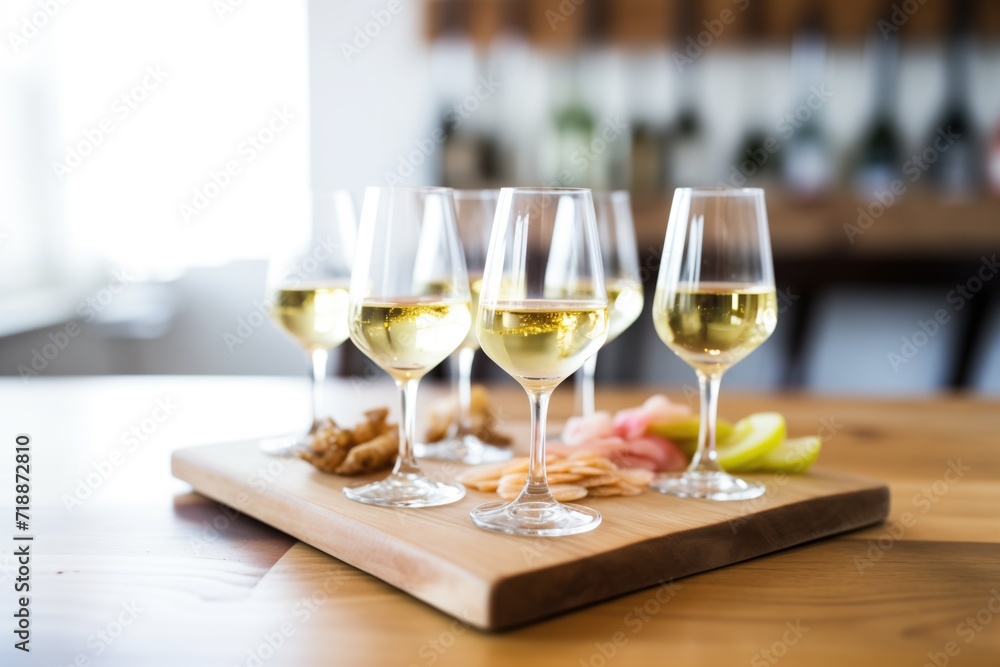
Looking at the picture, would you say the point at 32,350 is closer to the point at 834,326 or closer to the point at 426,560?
the point at 834,326

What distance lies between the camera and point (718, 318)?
1186 mm

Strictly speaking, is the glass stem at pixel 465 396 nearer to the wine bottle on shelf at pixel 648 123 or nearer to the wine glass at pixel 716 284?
the wine glass at pixel 716 284

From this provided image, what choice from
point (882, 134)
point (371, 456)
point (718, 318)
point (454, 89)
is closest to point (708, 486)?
point (718, 318)

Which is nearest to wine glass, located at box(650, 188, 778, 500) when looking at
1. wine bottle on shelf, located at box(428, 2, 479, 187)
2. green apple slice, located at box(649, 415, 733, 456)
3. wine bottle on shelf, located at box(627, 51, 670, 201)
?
green apple slice, located at box(649, 415, 733, 456)

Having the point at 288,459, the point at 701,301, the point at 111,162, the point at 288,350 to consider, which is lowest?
the point at 288,350

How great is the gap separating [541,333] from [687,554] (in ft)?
0.89

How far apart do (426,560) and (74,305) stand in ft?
11.9

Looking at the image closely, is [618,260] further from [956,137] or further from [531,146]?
[956,137]

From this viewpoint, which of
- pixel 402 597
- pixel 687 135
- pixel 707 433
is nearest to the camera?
pixel 402 597

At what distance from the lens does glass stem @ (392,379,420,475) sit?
1144mm

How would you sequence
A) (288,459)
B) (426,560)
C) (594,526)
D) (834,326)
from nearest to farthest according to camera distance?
(426,560) → (594,526) → (288,459) → (834,326)

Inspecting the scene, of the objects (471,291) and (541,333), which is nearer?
(541,333)

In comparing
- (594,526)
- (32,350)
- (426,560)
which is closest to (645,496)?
(594,526)

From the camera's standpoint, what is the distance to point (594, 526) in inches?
39.3
